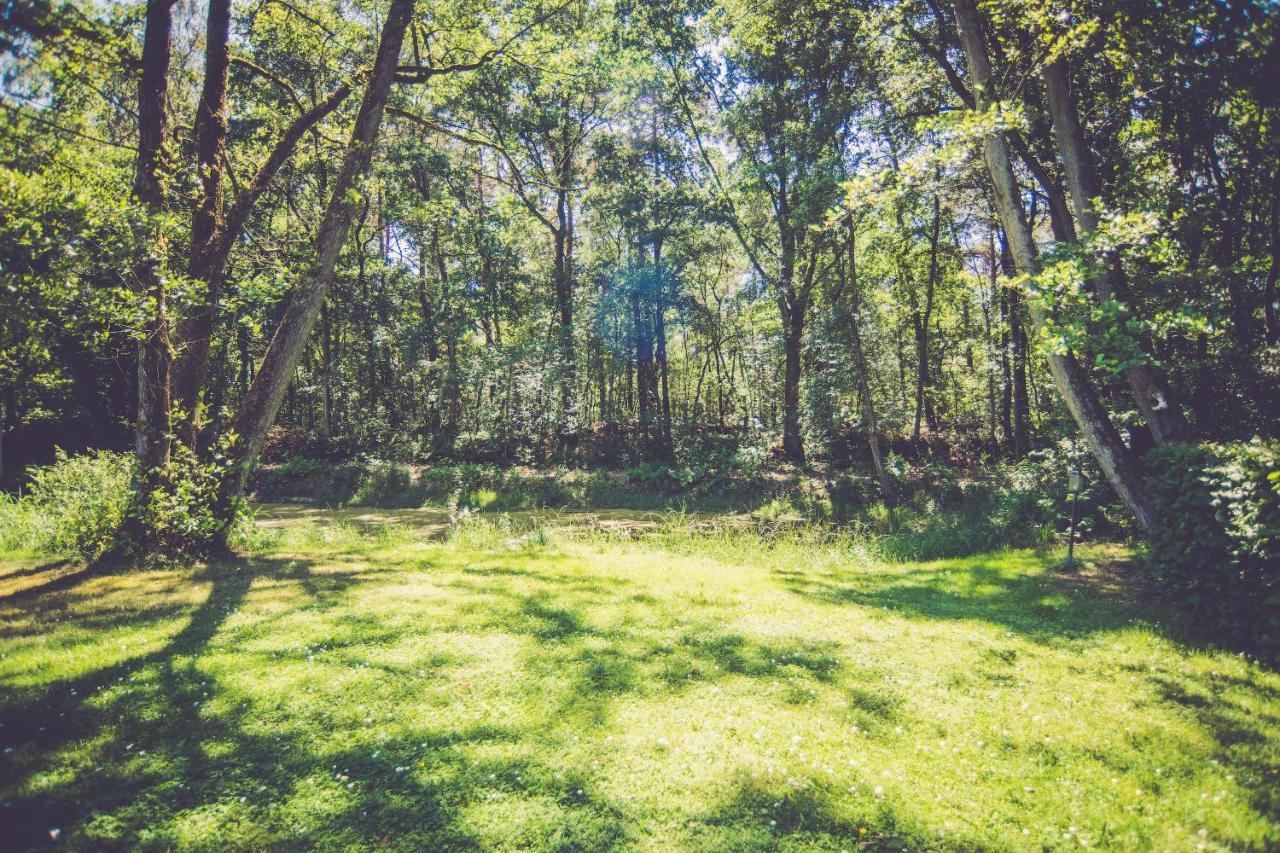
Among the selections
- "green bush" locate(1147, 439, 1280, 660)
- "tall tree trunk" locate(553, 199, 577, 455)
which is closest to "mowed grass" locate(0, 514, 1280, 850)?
"green bush" locate(1147, 439, 1280, 660)

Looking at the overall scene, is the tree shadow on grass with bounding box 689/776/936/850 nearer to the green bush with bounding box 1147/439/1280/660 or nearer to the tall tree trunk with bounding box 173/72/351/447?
the green bush with bounding box 1147/439/1280/660

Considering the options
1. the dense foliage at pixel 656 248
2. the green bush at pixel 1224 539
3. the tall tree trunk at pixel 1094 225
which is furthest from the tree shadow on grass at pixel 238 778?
the tall tree trunk at pixel 1094 225

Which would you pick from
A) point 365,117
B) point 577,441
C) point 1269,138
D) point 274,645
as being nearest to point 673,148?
point 577,441

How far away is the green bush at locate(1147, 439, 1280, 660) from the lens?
460cm

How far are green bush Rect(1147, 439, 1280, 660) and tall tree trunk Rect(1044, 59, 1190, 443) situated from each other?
135 cm

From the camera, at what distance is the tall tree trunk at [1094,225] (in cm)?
705

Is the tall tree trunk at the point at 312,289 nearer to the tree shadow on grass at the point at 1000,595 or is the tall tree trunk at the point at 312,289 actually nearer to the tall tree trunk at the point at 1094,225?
the tree shadow on grass at the point at 1000,595

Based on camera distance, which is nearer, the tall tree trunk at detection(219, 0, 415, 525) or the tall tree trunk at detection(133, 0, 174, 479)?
the tall tree trunk at detection(133, 0, 174, 479)

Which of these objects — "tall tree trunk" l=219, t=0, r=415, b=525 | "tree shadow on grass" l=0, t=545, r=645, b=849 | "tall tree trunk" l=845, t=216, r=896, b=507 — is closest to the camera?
"tree shadow on grass" l=0, t=545, r=645, b=849

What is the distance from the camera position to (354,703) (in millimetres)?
3912

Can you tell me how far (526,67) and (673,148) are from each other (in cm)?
1219

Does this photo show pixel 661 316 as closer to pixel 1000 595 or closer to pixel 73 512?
pixel 1000 595

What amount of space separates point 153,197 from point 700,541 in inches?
379

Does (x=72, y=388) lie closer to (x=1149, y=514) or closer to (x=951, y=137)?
(x=951, y=137)
